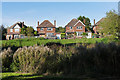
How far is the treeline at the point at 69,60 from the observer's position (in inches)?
206

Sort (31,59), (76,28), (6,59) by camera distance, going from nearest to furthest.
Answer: (31,59)
(6,59)
(76,28)

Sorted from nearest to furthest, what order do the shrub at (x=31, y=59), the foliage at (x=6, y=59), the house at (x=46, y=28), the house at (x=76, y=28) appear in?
1. the shrub at (x=31, y=59)
2. the foliage at (x=6, y=59)
3. the house at (x=76, y=28)
4. the house at (x=46, y=28)

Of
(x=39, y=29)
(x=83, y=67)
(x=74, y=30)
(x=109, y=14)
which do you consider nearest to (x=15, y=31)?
(x=39, y=29)

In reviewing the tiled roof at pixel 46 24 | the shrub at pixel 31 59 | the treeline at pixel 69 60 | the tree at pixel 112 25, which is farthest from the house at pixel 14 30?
the shrub at pixel 31 59

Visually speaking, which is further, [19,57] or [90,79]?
[19,57]

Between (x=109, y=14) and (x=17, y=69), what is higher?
(x=109, y=14)

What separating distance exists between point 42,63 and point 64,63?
116 centimetres

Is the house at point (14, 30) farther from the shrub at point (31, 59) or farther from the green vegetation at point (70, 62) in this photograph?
the shrub at point (31, 59)

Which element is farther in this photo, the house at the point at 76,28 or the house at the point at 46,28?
the house at the point at 46,28

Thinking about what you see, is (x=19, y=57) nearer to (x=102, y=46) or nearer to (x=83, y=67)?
(x=83, y=67)

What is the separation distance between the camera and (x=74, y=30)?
54.1 meters

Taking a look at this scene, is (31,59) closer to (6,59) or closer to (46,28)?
(6,59)

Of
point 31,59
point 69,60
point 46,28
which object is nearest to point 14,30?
point 46,28

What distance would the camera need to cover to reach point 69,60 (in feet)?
20.9
